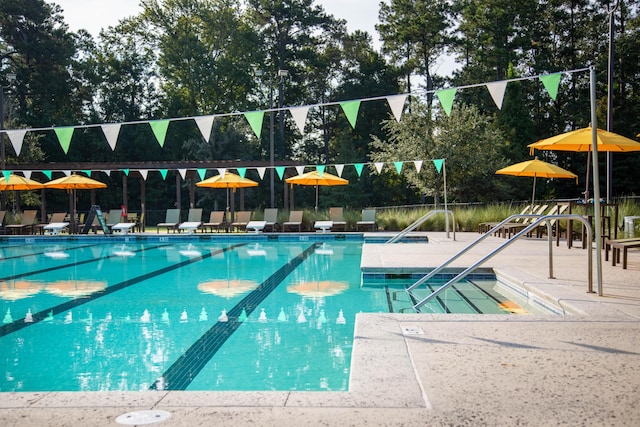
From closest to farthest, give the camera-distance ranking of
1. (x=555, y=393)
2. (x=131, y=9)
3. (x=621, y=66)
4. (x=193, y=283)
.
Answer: (x=555, y=393)
(x=193, y=283)
(x=621, y=66)
(x=131, y=9)

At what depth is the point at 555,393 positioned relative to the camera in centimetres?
271

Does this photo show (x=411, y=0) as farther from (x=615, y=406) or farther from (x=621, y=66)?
(x=615, y=406)

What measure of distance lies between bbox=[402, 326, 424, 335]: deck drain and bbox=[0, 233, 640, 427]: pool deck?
0.02 meters

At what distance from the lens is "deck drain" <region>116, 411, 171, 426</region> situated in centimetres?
243

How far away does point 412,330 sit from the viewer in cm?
404

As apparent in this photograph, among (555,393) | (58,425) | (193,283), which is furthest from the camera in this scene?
(193,283)

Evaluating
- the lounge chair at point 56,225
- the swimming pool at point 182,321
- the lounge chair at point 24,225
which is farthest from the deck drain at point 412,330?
the lounge chair at point 24,225

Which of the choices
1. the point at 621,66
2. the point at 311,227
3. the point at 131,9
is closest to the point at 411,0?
the point at 621,66

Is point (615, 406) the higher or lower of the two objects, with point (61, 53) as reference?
lower

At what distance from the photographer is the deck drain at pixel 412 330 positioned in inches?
156

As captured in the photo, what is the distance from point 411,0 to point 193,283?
28797mm

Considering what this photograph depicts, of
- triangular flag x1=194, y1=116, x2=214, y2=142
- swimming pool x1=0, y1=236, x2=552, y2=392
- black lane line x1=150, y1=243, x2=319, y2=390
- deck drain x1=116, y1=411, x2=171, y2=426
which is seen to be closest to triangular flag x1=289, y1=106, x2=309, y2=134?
triangular flag x1=194, y1=116, x2=214, y2=142

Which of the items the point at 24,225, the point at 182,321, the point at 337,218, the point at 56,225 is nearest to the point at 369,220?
the point at 337,218

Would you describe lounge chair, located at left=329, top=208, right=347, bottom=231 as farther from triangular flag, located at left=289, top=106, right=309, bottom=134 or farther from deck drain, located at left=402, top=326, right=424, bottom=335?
deck drain, located at left=402, top=326, right=424, bottom=335
